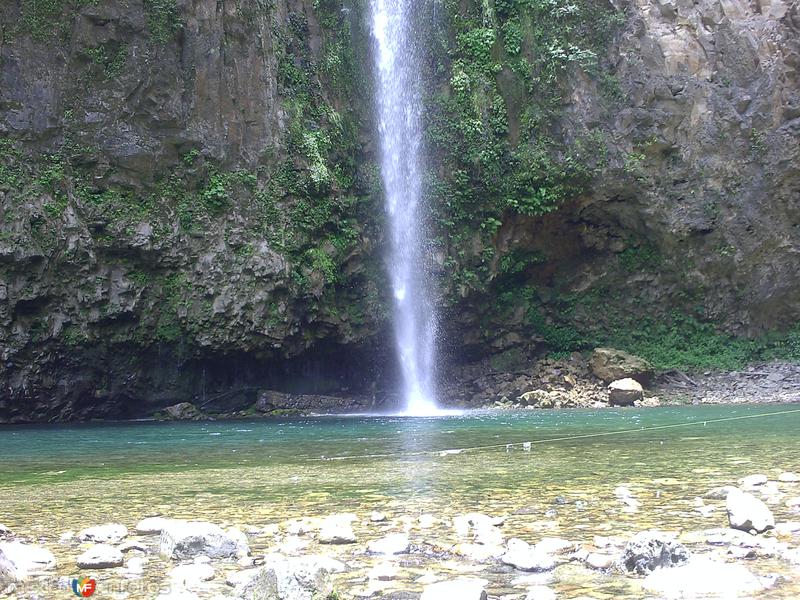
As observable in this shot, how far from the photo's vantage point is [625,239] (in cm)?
2167

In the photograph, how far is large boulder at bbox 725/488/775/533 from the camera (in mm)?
3562

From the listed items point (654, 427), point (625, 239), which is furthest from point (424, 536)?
point (625, 239)

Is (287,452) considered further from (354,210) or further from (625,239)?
(625,239)

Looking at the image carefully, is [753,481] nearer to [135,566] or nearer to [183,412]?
[135,566]

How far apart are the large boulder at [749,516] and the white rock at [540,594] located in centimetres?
128

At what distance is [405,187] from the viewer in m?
20.5

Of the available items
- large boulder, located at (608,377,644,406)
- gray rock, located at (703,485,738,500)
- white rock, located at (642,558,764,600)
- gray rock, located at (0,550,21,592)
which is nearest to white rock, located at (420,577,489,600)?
white rock, located at (642,558,764,600)

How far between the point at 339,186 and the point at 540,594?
17.6 meters

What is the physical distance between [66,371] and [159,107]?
6267mm

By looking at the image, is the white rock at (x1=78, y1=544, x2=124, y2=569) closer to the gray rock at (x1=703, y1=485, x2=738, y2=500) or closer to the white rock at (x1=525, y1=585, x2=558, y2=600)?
the white rock at (x1=525, y1=585, x2=558, y2=600)

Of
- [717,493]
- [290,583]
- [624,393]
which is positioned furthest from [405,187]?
[290,583]

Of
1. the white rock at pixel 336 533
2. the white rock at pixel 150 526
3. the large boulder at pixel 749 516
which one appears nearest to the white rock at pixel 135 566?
the white rock at pixel 150 526

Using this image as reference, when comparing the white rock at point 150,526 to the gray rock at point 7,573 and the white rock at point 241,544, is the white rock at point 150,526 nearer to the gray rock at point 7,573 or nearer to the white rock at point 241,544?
the white rock at point 241,544

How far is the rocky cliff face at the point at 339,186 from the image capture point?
17.3m
